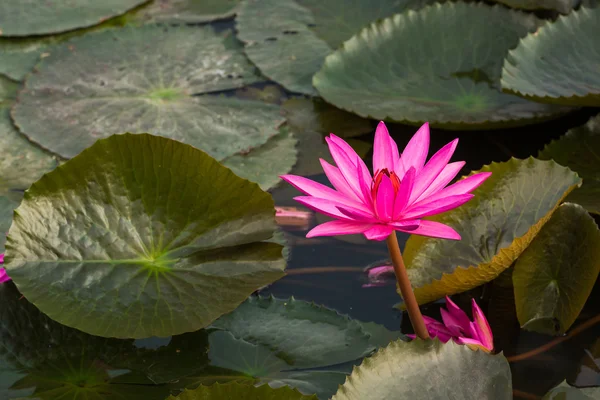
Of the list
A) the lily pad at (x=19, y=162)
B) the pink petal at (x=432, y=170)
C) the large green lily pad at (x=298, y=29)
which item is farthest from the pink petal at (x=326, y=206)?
the large green lily pad at (x=298, y=29)

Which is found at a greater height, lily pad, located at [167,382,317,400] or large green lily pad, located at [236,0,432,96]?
large green lily pad, located at [236,0,432,96]

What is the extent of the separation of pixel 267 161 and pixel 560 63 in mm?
943

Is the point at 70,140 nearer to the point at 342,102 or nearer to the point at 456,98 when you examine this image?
the point at 342,102

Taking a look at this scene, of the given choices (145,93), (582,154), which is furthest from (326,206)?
(145,93)

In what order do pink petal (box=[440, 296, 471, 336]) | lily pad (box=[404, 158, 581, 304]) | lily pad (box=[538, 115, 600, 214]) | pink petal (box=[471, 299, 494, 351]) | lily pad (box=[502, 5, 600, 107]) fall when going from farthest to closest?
lily pad (box=[502, 5, 600, 107]) → lily pad (box=[538, 115, 600, 214]) → lily pad (box=[404, 158, 581, 304]) → pink petal (box=[440, 296, 471, 336]) → pink petal (box=[471, 299, 494, 351])

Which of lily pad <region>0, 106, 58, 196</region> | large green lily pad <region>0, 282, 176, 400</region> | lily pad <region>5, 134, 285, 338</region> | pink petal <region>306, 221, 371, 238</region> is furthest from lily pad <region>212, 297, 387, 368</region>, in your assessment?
lily pad <region>0, 106, 58, 196</region>

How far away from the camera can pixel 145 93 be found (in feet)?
8.50

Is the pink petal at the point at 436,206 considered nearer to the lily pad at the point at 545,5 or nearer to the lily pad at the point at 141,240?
the lily pad at the point at 141,240

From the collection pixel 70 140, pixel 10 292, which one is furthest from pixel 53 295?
pixel 70 140

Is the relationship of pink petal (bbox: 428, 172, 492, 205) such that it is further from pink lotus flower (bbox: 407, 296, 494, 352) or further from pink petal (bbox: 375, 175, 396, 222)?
pink lotus flower (bbox: 407, 296, 494, 352)

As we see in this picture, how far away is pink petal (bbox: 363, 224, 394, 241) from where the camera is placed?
1.17 meters

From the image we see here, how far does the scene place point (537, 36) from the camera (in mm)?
2350

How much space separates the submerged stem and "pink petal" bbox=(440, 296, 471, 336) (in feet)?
0.67

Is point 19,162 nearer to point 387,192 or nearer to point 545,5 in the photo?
point 387,192
